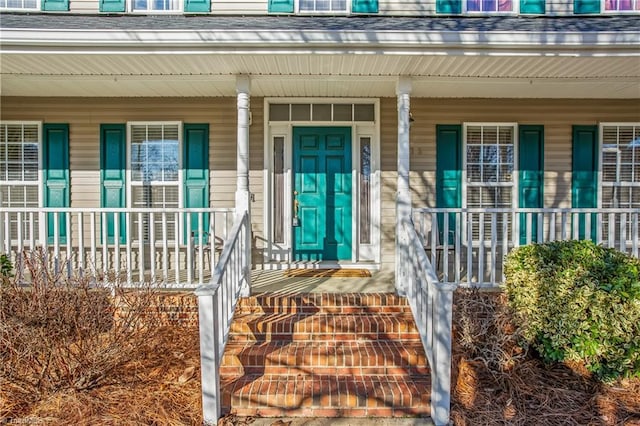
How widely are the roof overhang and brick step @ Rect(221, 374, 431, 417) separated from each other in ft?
9.95

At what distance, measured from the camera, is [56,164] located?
219 inches

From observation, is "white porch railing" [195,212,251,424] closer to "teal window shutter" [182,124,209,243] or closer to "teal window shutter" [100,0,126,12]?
"teal window shutter" [182,124,209,243]

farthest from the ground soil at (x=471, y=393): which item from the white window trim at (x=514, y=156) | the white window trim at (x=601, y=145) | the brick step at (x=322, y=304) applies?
the white window trim at (x=601, y=145)

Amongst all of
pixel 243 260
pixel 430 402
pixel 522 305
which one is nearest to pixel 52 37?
pixel 243 260

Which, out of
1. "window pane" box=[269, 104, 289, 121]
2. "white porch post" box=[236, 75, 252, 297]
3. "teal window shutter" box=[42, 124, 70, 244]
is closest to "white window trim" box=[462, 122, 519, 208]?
"window pane" box=[269, 104, 289, 121]

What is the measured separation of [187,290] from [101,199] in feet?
7.19

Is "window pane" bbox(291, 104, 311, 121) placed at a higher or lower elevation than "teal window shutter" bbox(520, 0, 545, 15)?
lower

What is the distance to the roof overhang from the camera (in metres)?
3.78

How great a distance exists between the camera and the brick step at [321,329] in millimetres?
3773

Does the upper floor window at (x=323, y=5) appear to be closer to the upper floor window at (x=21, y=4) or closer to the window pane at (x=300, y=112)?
the window pane at (x=300, y=112)

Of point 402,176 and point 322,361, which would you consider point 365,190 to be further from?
point 322,361

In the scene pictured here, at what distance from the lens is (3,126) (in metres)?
5.57

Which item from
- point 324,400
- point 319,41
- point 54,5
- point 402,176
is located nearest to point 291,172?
point 402,176

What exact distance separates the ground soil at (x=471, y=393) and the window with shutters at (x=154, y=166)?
2353 millimetres
